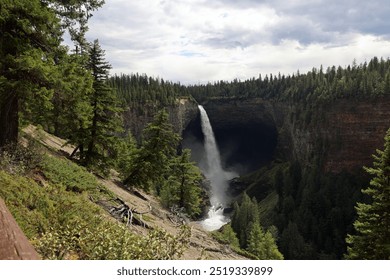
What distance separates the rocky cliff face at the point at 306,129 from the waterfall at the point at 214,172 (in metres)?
5.89

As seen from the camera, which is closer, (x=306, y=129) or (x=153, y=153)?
(x=153, y=153)

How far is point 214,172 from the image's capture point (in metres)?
132

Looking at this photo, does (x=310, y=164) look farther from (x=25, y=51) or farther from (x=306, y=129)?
(x=25, y=51)

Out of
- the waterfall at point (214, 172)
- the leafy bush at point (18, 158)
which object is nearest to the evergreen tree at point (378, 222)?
the leafy bush at point (18, 158)

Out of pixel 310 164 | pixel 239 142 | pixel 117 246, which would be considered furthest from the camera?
pixel 239 142

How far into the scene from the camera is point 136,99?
10925cm

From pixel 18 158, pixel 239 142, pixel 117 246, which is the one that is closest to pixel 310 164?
pixel 239 142

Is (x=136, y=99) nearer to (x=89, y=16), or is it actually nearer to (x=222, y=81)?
(x=222, y=81)

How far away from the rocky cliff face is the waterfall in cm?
589

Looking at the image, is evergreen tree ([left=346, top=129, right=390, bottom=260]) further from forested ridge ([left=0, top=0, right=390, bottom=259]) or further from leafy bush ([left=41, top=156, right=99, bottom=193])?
leafy bush ([left=41, top=156, right=99, bottom=193])

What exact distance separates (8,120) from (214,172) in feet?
389

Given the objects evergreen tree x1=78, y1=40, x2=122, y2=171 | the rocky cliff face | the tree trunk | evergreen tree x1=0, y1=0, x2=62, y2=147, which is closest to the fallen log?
evergreen tree x1=0, y1=0, x2=62, y2=147

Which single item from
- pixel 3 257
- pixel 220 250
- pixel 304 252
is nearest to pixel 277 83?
pixel 304 252

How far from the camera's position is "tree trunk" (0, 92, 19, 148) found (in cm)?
1484
